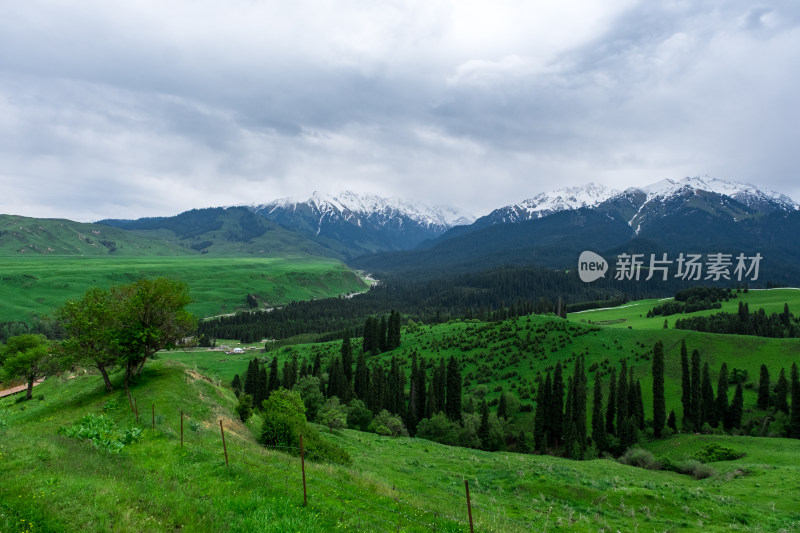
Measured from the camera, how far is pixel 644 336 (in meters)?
119

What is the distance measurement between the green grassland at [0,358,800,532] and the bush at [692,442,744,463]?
5.37 meters

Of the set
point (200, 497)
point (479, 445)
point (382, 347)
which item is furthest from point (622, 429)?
point (382, 347)

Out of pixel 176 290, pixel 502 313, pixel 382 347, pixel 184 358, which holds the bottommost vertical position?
pixel 184 358

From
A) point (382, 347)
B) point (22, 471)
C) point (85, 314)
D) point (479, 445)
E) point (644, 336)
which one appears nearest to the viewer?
point (22, 471)

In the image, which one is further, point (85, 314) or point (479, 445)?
point (479, 445)

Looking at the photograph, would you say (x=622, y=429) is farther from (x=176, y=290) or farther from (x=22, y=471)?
→ (x=22, y=471)

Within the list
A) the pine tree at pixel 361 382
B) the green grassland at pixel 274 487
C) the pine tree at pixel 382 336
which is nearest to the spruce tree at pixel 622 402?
→ the green grassland at pixel 274 487

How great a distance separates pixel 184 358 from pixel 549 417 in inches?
5623

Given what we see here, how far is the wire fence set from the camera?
54.5 feet

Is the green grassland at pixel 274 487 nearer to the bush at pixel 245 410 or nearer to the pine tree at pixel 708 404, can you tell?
the bush at pixel 245 410

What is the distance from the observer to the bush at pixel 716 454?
52.5 m

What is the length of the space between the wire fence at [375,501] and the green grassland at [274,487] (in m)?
0.10

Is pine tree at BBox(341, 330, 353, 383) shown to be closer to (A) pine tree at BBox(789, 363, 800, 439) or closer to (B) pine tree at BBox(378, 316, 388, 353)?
(B) pine tree at BBox(378, 316, 388, 353)

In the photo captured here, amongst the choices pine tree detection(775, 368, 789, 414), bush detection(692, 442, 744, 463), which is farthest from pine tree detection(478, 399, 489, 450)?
pine tree detection(775, 368, 789, 414)
